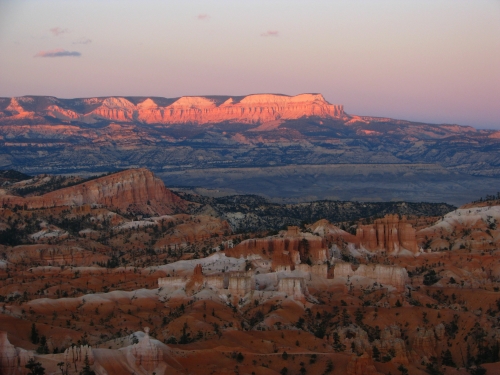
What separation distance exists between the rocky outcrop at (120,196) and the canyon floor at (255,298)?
2097 cm

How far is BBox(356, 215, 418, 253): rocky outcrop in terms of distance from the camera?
103500 millimetres

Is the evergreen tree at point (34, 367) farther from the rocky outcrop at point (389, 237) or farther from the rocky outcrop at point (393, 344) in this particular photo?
the rocky outcrop at point (389, 237)

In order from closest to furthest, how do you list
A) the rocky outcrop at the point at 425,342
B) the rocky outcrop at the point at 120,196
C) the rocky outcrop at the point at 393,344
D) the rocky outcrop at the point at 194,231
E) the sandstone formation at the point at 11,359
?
the sandstone formation at the point at 11,359 → the rocky outcrop at the point at 393,344 → the rocky outcrop at the point at 425,342 → the rocky outcrop at the point at 194,231 → the rocky outcrop at the point at 120,196

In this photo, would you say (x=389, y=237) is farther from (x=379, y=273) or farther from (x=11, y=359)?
(x=11, y=359)

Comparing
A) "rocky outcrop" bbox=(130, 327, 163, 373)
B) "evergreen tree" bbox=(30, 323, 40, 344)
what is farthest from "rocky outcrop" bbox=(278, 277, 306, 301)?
"rocky outcrop" bbox=(130, 327, 163, 373)

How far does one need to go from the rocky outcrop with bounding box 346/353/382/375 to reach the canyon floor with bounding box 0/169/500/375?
0.24 ft

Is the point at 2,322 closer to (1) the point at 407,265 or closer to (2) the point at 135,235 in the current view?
(1) the point at 407,265

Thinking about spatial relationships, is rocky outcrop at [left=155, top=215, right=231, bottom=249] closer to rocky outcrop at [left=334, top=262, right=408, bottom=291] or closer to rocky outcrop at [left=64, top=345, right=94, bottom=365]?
rocky outcrop at [left=334, top=262, right=408, bottom=291]

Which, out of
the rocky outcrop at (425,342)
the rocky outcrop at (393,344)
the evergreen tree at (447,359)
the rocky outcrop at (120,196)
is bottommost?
the rocky outcrop at (120,196)

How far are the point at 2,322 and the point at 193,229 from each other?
67.8 m

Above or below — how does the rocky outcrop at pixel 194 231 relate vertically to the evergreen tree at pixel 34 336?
below

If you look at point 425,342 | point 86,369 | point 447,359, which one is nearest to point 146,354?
point 86,369

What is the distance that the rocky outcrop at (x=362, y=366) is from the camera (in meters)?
54.9

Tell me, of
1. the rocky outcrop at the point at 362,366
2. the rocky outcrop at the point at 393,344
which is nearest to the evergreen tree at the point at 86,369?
the rocky outcrop at the point at 362,366
